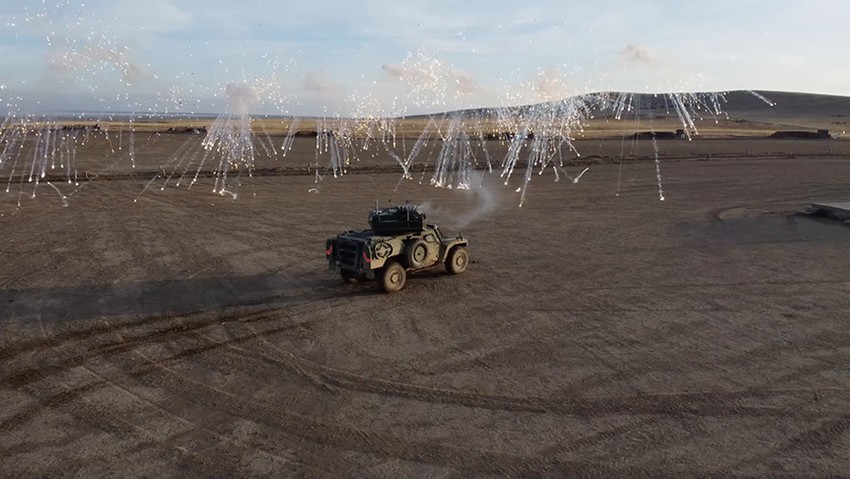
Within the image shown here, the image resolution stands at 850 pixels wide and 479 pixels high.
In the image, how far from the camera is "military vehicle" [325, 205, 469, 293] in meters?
14.8

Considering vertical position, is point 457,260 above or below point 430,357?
above

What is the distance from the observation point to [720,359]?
1117cm

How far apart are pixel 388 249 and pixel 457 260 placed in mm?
2572

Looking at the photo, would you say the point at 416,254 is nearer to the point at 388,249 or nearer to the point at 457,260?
the point at 388,249

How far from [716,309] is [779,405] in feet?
15.7

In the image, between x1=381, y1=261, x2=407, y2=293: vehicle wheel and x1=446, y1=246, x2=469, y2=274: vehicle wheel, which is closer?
x1=381, y1=261, x2=407, y2=293: vehicle wheel

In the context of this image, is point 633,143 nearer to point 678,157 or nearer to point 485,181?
point 678,157

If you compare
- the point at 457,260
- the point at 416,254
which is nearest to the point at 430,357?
the point at 416,254

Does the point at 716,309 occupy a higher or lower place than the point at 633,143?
lower

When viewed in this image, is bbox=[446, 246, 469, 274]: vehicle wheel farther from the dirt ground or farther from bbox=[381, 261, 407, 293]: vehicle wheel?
bbox=[381, 261, 407, 293]: vehicle wheel

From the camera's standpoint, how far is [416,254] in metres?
15.6

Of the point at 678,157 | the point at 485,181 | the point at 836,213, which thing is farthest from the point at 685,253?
the point at 678,157

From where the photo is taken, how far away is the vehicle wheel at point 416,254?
50.4 ft

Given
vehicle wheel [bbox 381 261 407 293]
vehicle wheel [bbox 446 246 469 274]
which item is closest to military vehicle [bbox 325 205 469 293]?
vehicle wheel [bbox 381 261 407 293]
